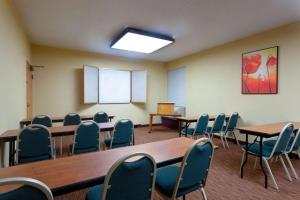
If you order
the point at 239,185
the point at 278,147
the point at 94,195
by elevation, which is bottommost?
the point at 239,185

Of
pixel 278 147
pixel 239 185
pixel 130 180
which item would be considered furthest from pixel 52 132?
pixel 278 147

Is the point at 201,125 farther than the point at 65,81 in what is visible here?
No

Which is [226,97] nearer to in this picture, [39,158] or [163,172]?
[163,172]

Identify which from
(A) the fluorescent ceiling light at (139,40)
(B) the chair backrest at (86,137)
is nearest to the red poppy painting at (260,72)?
(A) the fluorescent ceiling light at (139,40)

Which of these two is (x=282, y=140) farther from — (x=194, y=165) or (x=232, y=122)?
(x=232, y=122)

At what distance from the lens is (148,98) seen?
280 inches

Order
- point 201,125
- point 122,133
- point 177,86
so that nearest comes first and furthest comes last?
point 122,133, point 201,125, point 177,86

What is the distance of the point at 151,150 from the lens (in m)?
1.70

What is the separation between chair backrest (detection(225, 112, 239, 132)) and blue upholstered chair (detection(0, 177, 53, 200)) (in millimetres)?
4008

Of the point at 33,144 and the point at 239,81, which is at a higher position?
the point at 239,81

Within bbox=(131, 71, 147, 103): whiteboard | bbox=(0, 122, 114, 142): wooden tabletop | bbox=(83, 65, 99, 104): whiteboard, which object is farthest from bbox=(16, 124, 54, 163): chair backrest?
bbox=(131, 71, 147, 103): whiteboard

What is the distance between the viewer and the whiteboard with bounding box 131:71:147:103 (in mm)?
6691

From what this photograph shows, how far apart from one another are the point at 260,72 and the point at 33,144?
4.53m

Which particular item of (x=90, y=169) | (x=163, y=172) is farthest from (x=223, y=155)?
(x=90, y=169)
